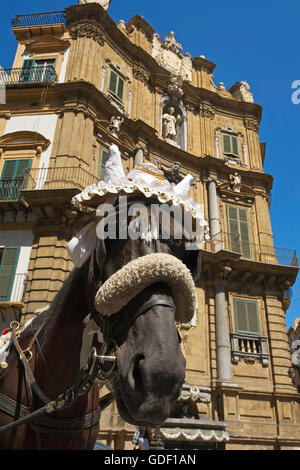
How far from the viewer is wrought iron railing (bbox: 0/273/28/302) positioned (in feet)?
35.0

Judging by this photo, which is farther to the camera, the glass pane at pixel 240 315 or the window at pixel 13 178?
the glass pane at pixel 240 315

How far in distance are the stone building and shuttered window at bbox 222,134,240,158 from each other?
0.07 m

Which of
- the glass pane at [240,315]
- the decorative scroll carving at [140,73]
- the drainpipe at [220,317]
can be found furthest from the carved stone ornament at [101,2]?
the glass pane at [240,315]

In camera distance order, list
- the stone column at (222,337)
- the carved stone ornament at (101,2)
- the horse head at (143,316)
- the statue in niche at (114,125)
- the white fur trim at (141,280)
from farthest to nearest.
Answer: the carved stone ornament at (101,2)
the statue in niche at (114,125)
the stone column at (222,337)
the white fur trim at (141,280)
the horse head at (143,316)

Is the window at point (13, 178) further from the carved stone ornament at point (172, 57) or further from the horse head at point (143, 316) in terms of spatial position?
the horse head at point (143, 316)

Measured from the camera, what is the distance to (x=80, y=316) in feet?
8.01

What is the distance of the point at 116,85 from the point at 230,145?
6.97 metres

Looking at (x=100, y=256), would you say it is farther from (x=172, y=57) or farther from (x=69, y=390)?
(x=172, y=57)

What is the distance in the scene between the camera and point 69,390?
80.2 inches

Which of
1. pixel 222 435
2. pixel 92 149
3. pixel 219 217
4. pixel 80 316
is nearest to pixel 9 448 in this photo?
pixel 80 316

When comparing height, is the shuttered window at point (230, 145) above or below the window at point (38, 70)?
above

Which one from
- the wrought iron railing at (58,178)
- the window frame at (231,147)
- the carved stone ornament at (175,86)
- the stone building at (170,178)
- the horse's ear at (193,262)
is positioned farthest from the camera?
the window frame at (231,147)

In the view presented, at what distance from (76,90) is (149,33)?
27.3 feet

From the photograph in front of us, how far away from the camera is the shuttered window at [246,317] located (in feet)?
48.2
